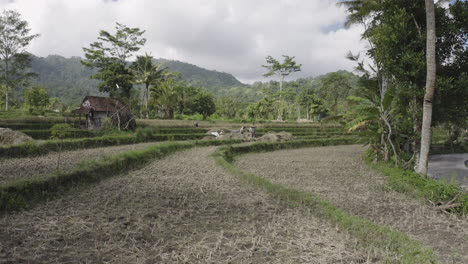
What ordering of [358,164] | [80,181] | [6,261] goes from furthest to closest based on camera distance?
[358,164], [80,181], [6,261]

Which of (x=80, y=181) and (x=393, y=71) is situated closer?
(x=80, y=181)

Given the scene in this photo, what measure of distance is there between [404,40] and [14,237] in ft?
34.3

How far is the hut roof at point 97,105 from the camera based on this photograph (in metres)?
19.1

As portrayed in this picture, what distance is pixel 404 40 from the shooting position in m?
8.62

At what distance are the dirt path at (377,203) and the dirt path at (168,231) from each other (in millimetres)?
1335

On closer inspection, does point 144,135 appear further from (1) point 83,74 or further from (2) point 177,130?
(1) point 83,74

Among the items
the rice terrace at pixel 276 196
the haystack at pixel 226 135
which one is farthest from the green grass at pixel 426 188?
the haystack at pixel 226 135

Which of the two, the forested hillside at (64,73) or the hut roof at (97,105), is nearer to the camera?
the hut roof at (97,105)

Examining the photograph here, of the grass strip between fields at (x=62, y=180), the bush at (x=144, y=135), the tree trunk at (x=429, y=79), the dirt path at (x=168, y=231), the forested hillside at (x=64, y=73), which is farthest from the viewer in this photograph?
the forested hillside at (x=64, y=73)

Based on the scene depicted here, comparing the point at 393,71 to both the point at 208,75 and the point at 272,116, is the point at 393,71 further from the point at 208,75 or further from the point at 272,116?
the point at 208,75

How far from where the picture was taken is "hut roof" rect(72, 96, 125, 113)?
19141 mm

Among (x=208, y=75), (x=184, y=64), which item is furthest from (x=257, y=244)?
(x=184, y=64)

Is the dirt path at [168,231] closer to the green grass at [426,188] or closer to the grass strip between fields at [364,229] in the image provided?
the grass strip between fields at [364,229]

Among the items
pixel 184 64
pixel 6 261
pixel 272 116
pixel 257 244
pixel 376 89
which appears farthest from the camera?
pixel 184 64
